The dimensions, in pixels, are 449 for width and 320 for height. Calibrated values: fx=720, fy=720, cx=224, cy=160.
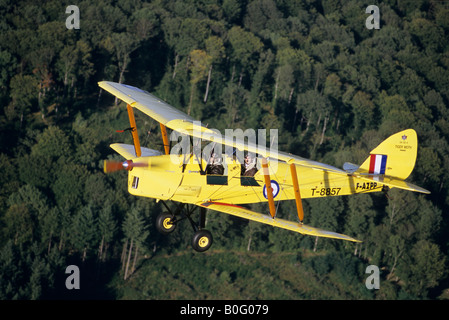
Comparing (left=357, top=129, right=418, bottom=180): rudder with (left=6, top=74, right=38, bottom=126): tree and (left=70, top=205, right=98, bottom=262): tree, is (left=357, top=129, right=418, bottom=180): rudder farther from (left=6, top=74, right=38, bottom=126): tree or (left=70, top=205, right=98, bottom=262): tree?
(left=6, top=74, right=38, bottom=126): tree

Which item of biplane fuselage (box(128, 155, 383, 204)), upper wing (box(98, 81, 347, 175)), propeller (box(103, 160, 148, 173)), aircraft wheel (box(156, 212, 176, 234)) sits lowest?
aircraft wheel (box(156, 212, 176, 234))

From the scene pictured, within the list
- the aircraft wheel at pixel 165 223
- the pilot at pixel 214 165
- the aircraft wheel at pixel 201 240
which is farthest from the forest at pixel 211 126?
the pilot at pixel 214 165

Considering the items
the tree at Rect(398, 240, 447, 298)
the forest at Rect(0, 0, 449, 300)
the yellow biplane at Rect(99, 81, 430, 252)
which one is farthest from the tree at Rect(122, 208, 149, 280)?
the yellow biplane at Rect(99, 81, 430, 252)

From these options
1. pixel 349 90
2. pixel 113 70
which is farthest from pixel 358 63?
pixel 113 70

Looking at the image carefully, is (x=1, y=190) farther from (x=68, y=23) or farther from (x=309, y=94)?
(x=309, y=94)

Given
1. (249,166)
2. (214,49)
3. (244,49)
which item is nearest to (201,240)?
(249,166)
